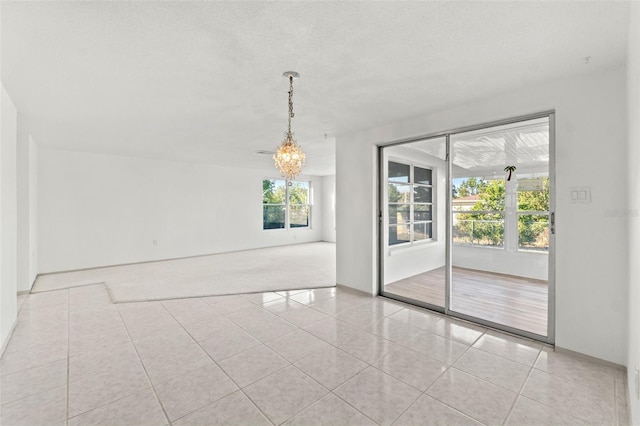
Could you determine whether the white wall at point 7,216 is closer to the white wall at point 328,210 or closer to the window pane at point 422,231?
the window pane at point 422,231

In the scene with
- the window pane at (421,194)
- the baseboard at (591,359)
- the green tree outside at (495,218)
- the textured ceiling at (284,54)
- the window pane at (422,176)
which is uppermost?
the textured ceiling at (284,54)

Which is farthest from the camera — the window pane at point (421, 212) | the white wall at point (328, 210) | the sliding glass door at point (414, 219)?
the white wall at point (328, 210)

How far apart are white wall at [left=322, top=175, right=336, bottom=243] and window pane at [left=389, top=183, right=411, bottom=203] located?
17.5ft

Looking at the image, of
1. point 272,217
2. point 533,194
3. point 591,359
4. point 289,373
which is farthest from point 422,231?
point 272,217

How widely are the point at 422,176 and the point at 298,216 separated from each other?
560 centimetres

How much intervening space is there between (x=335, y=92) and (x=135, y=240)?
6.03m

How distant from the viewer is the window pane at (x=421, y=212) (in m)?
5.49

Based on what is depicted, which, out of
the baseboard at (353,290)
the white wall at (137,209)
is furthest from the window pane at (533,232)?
the white wall at (137,209)

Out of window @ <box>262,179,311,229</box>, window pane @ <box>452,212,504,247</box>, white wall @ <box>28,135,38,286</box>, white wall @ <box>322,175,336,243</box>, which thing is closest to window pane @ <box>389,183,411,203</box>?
window pane @ <box>452,212,504,247</box>

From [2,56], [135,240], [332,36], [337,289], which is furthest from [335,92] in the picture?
[135,240]

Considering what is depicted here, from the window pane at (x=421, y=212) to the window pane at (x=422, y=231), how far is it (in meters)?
0.11

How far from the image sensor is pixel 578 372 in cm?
236

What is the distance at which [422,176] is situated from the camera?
546cm

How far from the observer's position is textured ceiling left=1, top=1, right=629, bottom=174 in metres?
1.73
